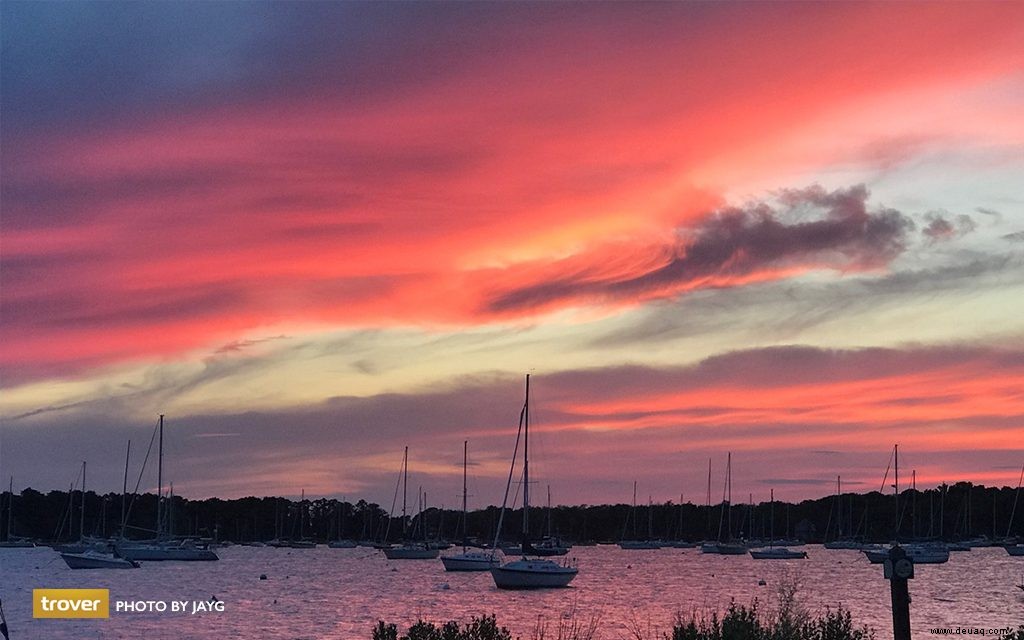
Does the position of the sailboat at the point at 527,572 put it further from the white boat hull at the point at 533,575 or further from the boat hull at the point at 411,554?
the boat hull at the point at 411,554

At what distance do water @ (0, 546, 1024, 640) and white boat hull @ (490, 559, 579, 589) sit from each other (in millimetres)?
1644

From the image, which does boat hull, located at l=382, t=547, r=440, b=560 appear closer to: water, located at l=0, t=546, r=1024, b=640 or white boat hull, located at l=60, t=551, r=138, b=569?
water, located at l=0, t=546, r=1024, b=640

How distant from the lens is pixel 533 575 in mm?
90188

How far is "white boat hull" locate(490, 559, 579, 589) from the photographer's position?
87875 millimetres

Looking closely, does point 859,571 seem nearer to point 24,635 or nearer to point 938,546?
point 938,546

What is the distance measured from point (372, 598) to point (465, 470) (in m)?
39.4

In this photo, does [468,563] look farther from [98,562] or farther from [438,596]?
[98,562]

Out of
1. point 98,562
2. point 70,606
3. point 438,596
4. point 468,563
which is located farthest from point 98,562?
point 70,606

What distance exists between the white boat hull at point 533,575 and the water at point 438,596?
5.39ft

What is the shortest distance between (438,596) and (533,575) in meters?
21.5

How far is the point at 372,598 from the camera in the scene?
11000 cm

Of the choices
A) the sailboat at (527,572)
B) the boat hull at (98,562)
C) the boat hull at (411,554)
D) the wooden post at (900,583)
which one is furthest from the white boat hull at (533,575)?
the boat hull at (411,554)

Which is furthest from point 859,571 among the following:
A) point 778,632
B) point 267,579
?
point 778,632

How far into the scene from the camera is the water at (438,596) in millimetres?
74125
